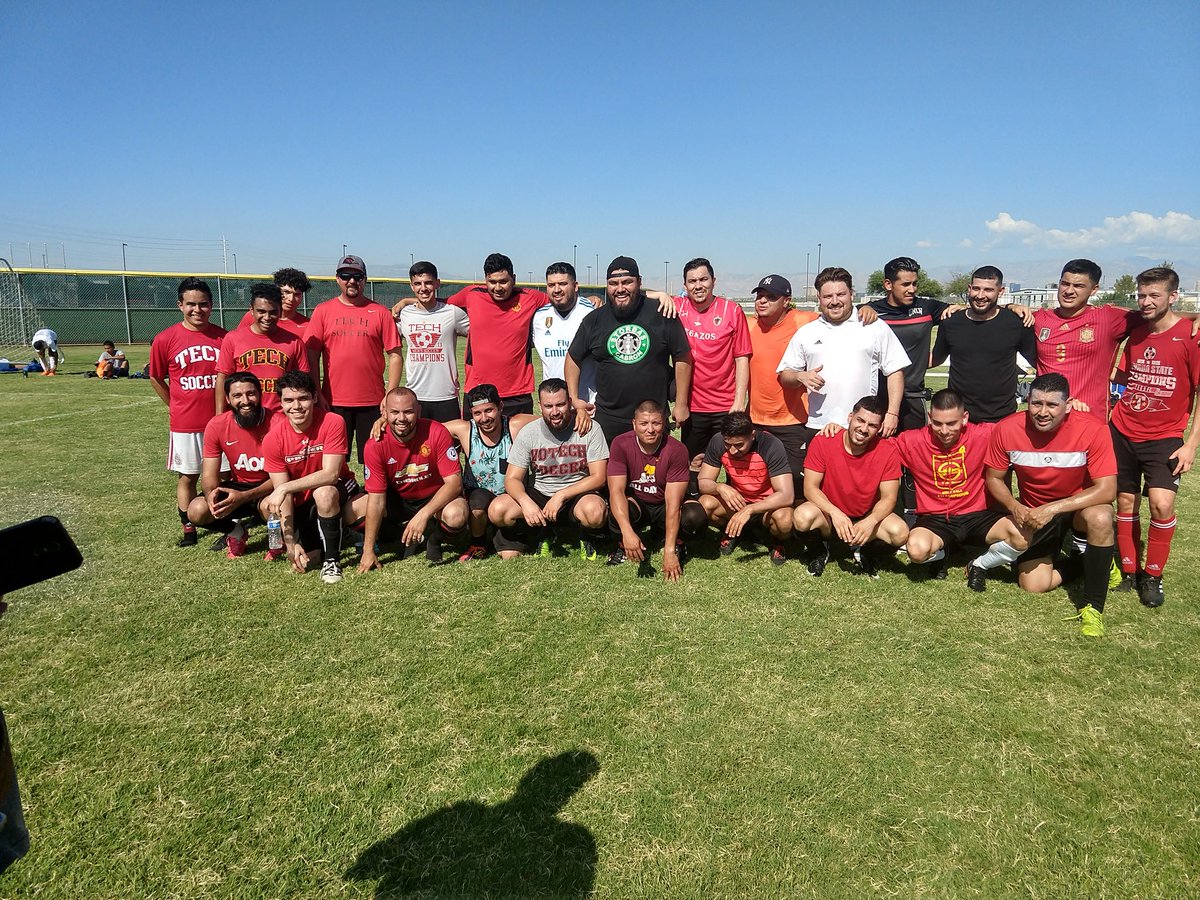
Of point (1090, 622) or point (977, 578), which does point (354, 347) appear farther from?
point (1090, 622)

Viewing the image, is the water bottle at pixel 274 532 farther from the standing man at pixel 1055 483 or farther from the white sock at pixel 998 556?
the standing man at pixel 1055 483

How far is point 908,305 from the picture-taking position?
19.1 feet

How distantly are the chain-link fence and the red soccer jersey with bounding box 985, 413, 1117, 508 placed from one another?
25266 millimetres

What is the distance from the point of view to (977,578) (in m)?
4.79

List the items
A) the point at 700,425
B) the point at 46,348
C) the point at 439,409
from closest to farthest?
the point at 700,425 → the point at 439,409 → the point at 46,348

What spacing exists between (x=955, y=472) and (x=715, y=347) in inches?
79.0

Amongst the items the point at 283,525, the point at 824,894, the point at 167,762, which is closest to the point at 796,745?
the point at 824,894

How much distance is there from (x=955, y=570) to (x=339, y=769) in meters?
4.37

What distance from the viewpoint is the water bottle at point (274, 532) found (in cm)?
509

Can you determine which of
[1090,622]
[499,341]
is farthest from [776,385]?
[1090,622]

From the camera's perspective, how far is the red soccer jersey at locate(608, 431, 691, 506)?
5176 mm

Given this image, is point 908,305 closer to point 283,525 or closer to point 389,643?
point 389,643

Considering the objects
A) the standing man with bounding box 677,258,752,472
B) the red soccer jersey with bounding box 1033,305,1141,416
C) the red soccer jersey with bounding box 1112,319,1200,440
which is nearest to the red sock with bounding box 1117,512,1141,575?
the red soccer jersey with bounding box 1112,319,1200,440

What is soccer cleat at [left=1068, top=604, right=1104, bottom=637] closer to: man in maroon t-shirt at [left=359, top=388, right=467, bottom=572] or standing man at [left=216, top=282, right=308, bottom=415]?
man in maroon t-shirt at [left=359, top=388, right=467, bottom=572]
